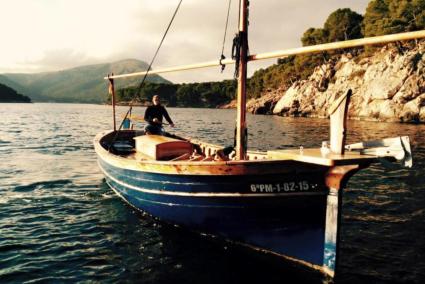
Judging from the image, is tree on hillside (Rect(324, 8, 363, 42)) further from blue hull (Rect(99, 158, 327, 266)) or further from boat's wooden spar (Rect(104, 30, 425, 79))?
blue hull (Rect(99, 158, 327, 266))

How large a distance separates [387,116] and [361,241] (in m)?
63.1

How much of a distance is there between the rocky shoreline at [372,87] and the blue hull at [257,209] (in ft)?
208

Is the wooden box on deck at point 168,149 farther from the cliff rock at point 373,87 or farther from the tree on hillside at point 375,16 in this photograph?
the tree on hillside at point 375,16

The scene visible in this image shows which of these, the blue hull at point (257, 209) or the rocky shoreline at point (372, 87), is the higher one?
the rocky shoreline at point (372, 87)

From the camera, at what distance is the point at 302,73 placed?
110125 millimetres

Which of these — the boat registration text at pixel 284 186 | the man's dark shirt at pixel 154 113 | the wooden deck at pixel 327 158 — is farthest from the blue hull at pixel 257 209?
the man's dark shirt at pixel 154 113

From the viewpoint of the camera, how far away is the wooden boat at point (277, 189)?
811cm

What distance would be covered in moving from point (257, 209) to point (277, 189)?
2.73 feet

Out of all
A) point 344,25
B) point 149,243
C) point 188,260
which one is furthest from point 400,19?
point 188,260

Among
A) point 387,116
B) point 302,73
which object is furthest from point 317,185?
point 302,73

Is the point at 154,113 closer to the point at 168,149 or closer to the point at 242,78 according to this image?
the point at 168,149

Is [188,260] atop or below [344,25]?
below

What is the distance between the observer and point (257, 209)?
9117 mm

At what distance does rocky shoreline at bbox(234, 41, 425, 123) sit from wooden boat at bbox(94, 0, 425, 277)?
63.2 metres
